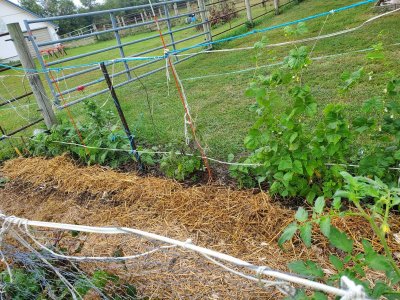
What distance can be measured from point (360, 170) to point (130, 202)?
5.57 feet

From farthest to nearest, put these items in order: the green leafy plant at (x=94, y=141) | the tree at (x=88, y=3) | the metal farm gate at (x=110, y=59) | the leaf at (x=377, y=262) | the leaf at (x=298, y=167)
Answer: the tree at (x=88, y=3)
the metal farm gate at (x=110, y=59)
the green leafy plant at (x=94, y=141)
the leaf at (x=298, y=167)
the leaf at (x=377, y=262)

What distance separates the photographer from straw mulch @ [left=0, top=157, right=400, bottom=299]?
1.80m

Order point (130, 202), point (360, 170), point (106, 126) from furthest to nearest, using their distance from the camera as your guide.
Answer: point (106, 126)
point (130, 202)
point (360, 170)

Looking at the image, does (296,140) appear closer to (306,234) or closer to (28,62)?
(306,234)

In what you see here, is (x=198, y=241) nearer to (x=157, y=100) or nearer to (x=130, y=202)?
(x=130, y=202)

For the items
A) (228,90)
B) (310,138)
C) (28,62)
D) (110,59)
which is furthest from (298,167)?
(110,59)

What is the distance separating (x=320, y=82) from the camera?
155 inches

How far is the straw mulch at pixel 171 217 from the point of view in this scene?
1803 mm

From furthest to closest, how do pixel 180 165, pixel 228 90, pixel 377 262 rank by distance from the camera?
pixel 228 90 < pixel 180 165 < pixel 377 262

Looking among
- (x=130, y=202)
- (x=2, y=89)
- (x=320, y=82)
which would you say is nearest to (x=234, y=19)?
(x=2, y=89)

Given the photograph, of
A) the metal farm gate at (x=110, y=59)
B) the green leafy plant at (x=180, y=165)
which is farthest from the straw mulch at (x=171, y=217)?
the metal farm gate at (x=110, y=59)

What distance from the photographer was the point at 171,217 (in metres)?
2.36

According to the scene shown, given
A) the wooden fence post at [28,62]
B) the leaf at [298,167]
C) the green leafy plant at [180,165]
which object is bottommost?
the green leafy plant at [180,165]

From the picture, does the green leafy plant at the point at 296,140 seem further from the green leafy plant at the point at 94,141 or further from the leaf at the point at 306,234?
the green leafy plant at the point at 94,141
